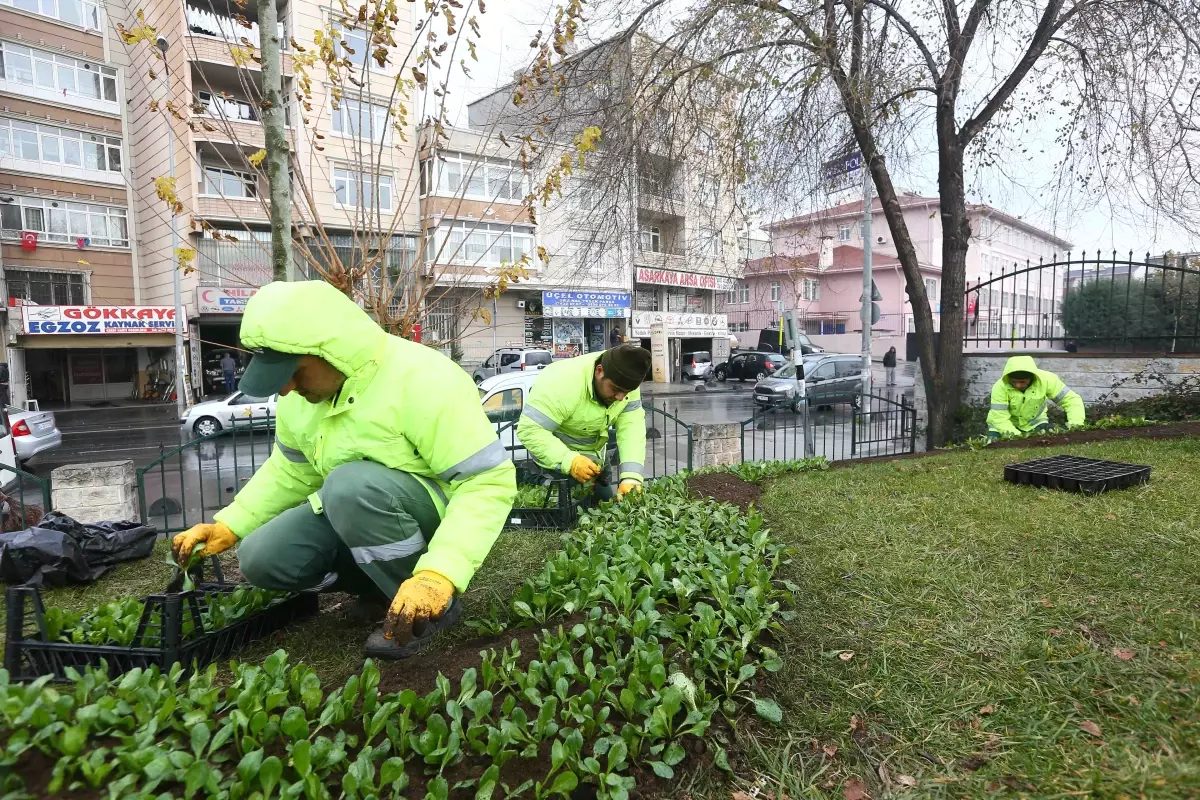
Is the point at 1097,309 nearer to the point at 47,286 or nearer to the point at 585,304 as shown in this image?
the point at 585,304

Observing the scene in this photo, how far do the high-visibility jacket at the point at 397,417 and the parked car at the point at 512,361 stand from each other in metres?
20.9

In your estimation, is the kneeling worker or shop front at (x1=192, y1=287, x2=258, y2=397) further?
shop front at (x1=192, y1=287, x2=258, y2=397)

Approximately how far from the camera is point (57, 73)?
76.0ft

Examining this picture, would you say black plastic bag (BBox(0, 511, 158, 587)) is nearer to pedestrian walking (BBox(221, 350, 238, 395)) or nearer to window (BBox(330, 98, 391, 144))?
window (BBox(330, 98, 391, 144))

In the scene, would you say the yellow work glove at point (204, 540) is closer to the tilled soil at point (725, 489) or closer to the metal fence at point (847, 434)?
the tilled soil at point (725, 489)

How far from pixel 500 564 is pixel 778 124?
6344 millimetres

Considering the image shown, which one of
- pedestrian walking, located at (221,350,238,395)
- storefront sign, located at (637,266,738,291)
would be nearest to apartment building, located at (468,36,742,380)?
pedestrian walking, located at (221,350,238,395)

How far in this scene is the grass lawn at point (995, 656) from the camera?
1.63 metres

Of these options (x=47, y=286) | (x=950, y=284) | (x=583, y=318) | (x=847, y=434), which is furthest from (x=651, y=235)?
(x=47, y=286)

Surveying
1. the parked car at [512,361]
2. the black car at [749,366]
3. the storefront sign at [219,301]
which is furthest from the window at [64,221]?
the black car at [749,366]

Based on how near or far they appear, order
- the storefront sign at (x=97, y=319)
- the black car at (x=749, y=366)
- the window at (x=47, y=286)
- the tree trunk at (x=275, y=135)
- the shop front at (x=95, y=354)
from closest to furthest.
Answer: the tree trunk at (x=275, y=135) < the storefront sign at (x=97, y=319) < the shop front at (x=95, y=354) < the window at (x=47, y=286) < the black car at (x=749, y=366)

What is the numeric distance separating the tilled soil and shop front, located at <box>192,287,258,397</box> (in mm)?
19663

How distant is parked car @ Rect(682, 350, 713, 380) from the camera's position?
29484 millimetres

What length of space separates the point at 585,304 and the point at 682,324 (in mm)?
4698
